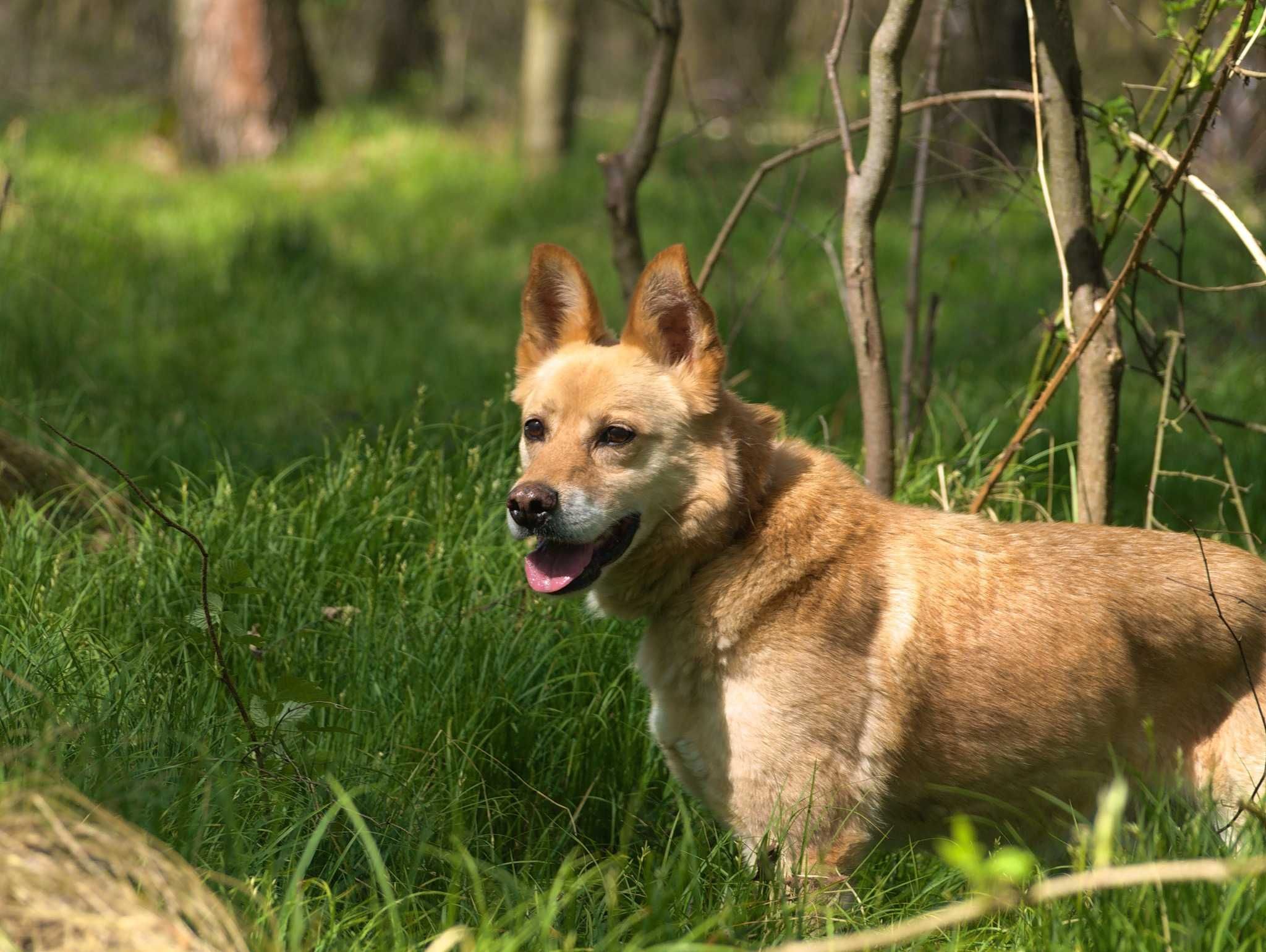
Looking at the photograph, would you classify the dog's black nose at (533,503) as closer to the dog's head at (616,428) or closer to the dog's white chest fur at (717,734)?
the dog's head at (616,428)

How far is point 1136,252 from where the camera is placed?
354 centimetres

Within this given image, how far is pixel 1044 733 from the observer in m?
3.06

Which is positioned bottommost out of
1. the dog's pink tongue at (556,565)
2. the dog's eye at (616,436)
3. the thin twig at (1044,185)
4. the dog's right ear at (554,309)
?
the dog's pink tongue at (556,565)

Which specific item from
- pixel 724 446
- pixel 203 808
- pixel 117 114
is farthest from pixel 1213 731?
pixel 117 114

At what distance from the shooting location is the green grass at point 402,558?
251 centimetres

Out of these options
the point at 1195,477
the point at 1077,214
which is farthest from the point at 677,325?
the point at 1195,477

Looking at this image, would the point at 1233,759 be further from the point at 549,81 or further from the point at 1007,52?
the point at 549,81

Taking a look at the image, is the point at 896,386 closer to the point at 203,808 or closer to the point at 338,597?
the point at 338,597

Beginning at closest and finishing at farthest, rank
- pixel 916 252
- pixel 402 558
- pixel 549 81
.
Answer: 1. pixel 402 558
2. pixel 916 252
3. pixel 549 81

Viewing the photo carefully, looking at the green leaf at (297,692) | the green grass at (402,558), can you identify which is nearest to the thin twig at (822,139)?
the green grass at (402,558)

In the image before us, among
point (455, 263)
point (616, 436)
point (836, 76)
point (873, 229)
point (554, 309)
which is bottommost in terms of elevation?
point (455, 263)

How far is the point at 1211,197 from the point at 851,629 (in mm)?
1723

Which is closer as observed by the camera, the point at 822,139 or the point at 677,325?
the point at 677,325

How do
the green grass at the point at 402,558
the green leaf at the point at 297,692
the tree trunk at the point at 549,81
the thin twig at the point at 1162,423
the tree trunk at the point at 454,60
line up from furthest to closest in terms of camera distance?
the tree trunk at the point at 454,60 → the tree trunk at the point at 549,81 → the thin twig at the point at 1162,423 → the green leaf at the point at 297,692 → the green grass at the point at 402,558
